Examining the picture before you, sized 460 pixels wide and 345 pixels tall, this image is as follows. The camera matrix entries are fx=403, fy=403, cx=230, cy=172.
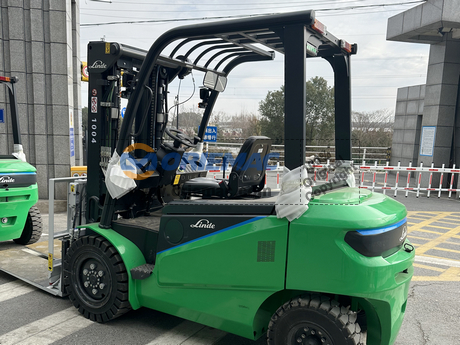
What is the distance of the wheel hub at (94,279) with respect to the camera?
13.5 ft

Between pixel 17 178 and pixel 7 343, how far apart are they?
3.19m

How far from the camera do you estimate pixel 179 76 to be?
16.5 ft

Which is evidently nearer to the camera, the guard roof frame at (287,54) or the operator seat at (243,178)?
the guard roof frame at (287,54)

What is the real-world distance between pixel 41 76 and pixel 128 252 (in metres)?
7.81

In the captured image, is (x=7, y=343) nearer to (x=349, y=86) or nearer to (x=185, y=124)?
(x=185, y=124)

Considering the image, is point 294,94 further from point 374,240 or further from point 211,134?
point 211,134

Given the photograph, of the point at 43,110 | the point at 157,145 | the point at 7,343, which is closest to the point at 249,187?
the point at 157,145

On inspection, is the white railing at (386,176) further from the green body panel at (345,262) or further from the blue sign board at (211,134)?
the blue sign board at (211,134)

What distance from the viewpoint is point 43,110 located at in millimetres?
10188

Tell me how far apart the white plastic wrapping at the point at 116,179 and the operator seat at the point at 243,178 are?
85cm

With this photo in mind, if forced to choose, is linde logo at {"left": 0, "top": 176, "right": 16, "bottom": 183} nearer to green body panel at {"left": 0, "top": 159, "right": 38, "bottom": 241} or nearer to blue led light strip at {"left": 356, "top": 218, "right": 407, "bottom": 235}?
green body panel at {"left": 0, "top": 159, "right": 38, "bottom": 241}

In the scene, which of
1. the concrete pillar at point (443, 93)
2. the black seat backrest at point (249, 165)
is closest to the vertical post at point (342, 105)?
the black seat backrest at point (249, 165)

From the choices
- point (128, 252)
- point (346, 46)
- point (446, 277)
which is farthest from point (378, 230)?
point (446, 277)

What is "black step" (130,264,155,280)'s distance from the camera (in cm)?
384
